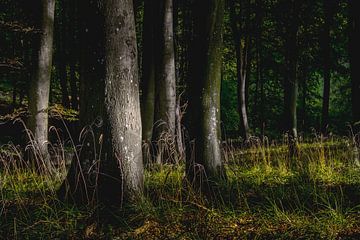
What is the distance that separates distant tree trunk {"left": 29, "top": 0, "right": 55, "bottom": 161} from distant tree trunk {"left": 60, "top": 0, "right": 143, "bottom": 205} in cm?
327

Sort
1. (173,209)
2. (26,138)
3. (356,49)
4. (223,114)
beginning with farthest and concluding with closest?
1. (223,114)
2. (26,138)
3. (356,49)
4. (173,209)

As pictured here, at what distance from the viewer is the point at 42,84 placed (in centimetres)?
766

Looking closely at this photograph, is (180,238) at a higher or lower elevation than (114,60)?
lower

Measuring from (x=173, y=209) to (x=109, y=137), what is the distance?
114cm

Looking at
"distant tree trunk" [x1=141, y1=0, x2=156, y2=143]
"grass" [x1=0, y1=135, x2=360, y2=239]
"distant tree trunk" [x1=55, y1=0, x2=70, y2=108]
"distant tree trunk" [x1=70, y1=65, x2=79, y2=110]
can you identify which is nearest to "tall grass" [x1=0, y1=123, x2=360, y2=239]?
"grass" [x1=0, y1=135, x2=360, y2=239]

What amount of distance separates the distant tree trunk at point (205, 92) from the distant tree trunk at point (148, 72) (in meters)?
3.21

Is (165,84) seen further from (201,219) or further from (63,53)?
(63,53)

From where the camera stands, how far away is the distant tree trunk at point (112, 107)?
4.57 meters

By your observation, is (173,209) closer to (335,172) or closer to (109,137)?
(109,137)

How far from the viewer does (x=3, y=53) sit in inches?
655

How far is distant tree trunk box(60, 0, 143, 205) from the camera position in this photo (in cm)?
457

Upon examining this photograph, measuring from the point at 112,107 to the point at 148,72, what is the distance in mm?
4156

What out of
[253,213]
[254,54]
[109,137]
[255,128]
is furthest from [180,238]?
[255,128]

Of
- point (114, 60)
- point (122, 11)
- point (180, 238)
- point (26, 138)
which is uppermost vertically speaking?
point (122, 11)
